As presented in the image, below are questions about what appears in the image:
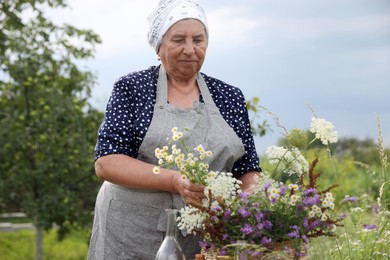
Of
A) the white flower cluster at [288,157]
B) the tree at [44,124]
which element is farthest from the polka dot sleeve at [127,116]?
the tree at [44,124]

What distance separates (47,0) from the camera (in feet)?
28.6

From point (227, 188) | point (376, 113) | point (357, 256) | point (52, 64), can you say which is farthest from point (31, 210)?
point (227, 188)

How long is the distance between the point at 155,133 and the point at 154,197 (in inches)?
12.0

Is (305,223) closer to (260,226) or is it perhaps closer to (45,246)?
(260,226)

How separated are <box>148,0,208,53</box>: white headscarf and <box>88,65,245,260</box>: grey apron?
245 millimetres

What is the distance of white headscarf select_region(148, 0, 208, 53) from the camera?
3.27 m

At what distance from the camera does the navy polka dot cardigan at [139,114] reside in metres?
3.30

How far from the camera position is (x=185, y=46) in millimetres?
3264

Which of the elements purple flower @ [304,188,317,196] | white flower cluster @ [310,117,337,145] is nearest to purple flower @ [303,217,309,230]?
purple flower @ [304,188,317,196]

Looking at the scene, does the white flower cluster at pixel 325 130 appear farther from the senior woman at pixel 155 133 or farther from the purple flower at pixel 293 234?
the senior woman at pixel 155 133

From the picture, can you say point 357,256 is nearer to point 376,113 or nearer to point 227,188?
point 376,113

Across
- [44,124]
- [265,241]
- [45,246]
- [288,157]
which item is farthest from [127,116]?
[45,246]

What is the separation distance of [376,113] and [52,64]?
5.87 m

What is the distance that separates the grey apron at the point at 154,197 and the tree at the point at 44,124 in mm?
4937
